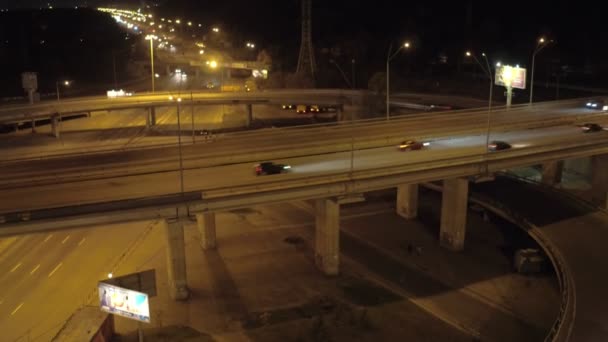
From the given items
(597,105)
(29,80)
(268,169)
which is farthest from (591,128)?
(29,80)

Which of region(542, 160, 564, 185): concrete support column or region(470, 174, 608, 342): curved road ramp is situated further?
region(542, 160, 564, 185): concrete support column

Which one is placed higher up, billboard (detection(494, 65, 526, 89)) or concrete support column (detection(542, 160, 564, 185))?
billboard (detection(494, 65, 526, 89))

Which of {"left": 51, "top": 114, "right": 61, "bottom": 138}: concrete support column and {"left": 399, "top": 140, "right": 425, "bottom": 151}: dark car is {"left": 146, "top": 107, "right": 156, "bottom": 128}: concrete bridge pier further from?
{"left": 399, "top": 140, "right": 425, "bottom": 151}: dark car

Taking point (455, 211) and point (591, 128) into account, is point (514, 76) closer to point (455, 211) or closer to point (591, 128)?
point (591, 128)

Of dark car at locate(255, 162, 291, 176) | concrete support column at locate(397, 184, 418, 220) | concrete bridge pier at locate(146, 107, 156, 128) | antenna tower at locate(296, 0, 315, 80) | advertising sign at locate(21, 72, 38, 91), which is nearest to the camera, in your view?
dark car at locate(255, 162, 291, 176)

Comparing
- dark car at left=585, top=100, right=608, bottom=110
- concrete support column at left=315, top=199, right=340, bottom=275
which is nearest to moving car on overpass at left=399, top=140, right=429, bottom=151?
concrete support column at left=315, top=199, right=340, bottom=275

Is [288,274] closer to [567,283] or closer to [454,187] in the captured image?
[454,187]
